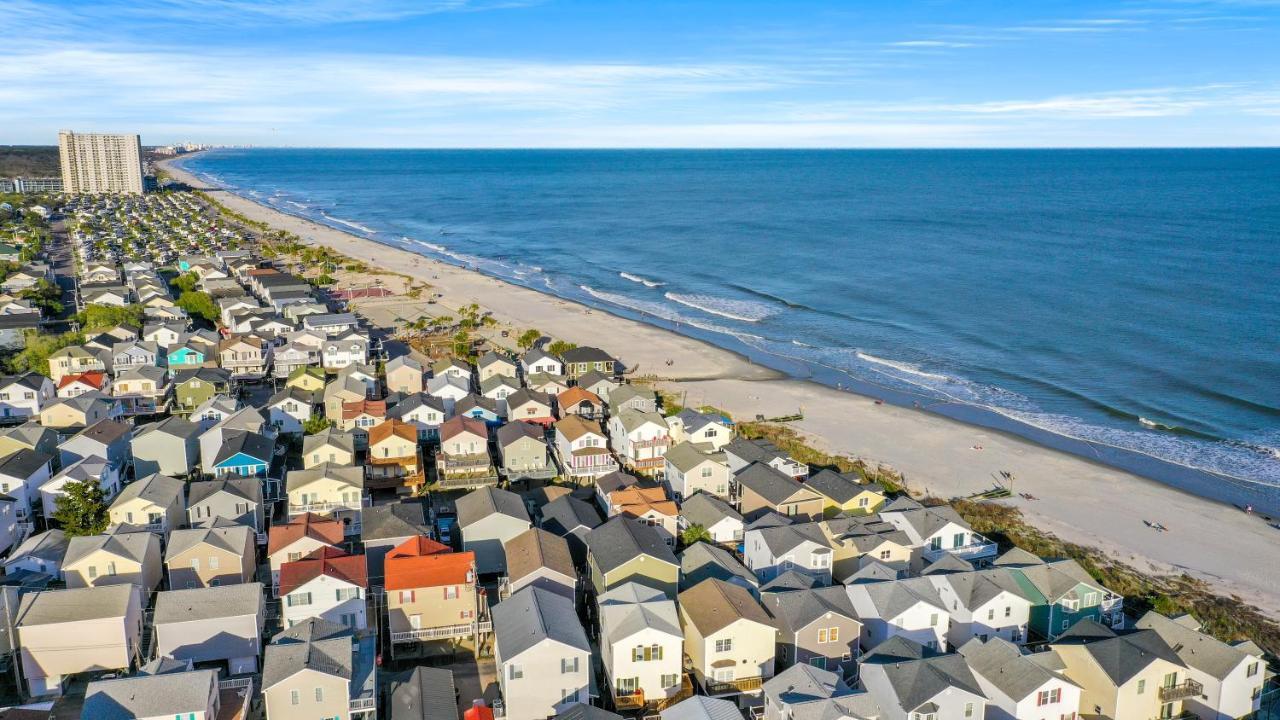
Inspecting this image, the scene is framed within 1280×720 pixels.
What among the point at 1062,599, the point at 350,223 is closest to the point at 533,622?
the point at 1062,599

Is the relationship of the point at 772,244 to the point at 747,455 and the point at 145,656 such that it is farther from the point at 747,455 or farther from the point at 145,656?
the point at 145,656

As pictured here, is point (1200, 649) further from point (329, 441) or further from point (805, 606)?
point (329, 441)

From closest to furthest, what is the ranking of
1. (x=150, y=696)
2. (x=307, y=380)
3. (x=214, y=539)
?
1. (x=150, y=696)
2. (x=214, y=539)
3. (x=307, y=380)

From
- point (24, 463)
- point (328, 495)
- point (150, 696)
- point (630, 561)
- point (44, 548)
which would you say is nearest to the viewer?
point (150, 696)

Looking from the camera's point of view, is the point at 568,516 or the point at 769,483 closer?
the point at 568,516

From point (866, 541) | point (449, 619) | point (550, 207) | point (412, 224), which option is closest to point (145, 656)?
point (449, 619)

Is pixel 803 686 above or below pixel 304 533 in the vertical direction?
below

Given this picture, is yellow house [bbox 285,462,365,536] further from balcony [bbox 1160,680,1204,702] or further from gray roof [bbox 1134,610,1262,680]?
gray roof [bbox 1134,610,1262,680]
